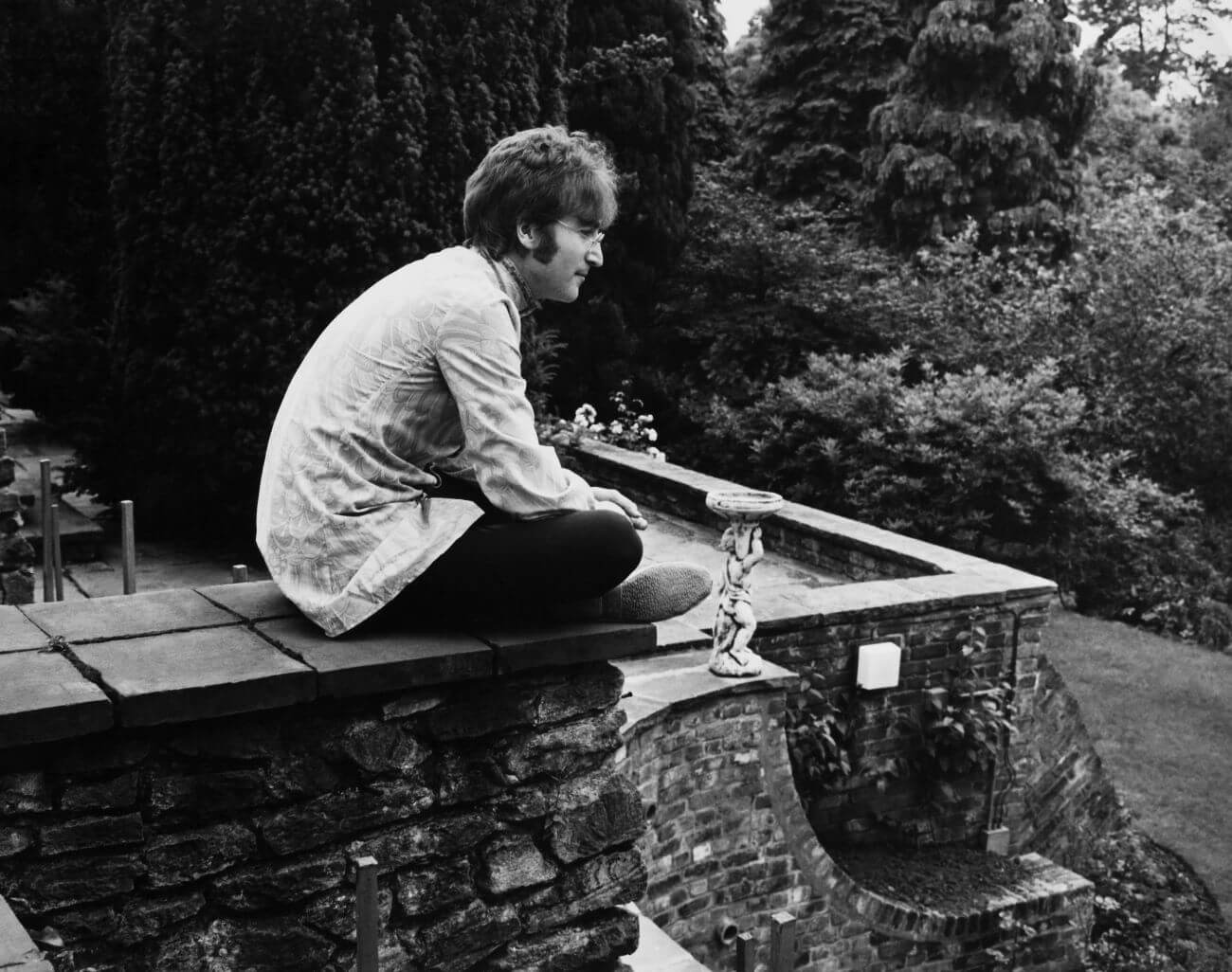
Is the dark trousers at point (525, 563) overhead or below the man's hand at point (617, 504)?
below

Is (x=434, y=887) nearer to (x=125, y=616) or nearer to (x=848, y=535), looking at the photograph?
(x=125, y=616)

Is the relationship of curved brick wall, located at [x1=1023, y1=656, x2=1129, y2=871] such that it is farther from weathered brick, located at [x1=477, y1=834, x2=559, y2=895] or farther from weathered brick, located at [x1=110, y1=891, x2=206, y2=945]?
weathered brick, located at [x1=110, y1=891, x2=206, y2=945]

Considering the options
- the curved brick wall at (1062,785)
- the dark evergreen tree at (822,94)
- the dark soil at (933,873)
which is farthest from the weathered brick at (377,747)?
the dark evergreen tree at (822,94)

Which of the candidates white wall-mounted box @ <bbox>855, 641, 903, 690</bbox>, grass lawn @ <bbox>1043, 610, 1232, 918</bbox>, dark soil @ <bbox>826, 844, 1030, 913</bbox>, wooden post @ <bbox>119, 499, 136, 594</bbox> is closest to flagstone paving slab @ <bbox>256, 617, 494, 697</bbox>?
wooden post @ <bbox>119, 499, 136, 594</bbox>

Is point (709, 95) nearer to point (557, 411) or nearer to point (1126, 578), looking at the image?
point (557, 411)

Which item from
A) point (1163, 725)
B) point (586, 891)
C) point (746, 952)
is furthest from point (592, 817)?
point (1163, 725)

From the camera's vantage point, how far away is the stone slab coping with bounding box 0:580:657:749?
216 cm

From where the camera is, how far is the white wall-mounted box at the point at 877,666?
6.27 metres

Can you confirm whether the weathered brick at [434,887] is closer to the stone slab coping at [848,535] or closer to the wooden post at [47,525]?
the wooden post at [47,525]

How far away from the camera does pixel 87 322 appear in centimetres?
821

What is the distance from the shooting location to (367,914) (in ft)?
7.57

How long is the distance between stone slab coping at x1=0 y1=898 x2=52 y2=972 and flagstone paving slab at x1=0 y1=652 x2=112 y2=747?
30 cm

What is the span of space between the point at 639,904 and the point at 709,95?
40.3 ft

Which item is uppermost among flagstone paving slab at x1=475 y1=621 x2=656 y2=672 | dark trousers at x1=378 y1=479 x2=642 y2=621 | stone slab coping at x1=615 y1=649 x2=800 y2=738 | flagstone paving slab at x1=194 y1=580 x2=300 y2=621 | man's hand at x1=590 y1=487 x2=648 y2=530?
man's hand at x1=590 y1=487 x2=648 y2=530
